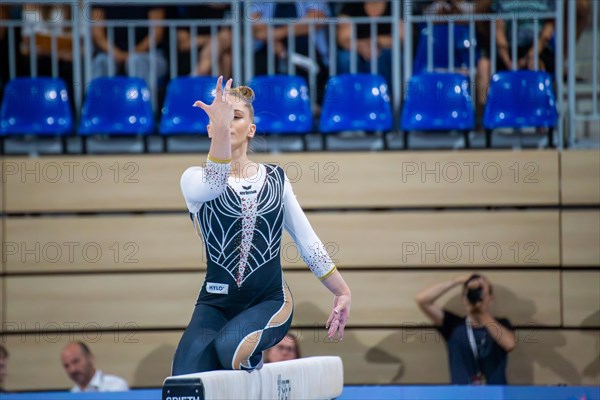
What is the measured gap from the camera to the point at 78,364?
5777 millimetres

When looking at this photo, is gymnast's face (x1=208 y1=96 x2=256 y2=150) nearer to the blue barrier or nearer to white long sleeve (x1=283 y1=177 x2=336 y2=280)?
white long sleeve (x1=283 y1=177 x2=336 y2=280)

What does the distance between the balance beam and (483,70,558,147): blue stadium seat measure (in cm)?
273

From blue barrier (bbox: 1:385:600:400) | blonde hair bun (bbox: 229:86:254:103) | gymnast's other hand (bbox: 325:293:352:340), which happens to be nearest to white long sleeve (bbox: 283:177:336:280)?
gymnast's other hand (bbox: 325:293:352:340)

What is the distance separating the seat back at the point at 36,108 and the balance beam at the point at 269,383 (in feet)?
10.5

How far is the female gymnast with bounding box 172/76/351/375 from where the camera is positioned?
345cm

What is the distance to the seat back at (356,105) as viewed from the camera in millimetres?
6246

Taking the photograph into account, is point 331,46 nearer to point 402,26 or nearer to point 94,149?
point 402,26

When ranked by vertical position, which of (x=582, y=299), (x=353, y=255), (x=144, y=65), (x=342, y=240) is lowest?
(x=582, y=299)

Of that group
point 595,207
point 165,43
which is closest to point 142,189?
point 165,43

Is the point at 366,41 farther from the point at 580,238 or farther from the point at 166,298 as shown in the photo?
the point at 166,298

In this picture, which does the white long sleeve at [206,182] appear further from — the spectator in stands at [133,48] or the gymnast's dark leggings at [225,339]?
the spectator in stands at [133,48]

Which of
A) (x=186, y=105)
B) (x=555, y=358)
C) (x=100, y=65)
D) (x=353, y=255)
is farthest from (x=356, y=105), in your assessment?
(x=555, y=358)

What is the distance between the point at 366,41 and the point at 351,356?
2.43 metres

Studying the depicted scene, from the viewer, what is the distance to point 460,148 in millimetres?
6270
